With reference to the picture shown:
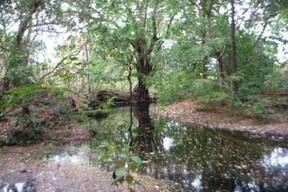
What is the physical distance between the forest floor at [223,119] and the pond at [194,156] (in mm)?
621

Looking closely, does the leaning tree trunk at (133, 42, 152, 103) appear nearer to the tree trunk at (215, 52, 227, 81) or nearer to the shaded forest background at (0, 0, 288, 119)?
the shaded forest background at (0, 0, 288, 119)

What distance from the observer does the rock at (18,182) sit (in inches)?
232

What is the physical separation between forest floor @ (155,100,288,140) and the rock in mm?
6211

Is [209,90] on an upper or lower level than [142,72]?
lower

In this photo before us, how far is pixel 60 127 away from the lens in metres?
10.5

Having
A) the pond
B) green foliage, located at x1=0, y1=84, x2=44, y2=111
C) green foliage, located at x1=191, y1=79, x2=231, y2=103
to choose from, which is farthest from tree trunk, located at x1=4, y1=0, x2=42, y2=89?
green foliage, located at x1=191, y1=79, x2=231, y2=103

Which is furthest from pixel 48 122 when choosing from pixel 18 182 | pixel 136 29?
pixel 136 29

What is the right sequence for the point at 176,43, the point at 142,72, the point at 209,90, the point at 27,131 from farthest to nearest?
the point at 142,72 → the point at 176,43 → the point at 209,90 → the point at 27,131

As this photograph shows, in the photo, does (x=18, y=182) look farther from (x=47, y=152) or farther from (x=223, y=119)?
(x=223, y=119)

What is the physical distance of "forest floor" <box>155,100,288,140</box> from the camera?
10117mm

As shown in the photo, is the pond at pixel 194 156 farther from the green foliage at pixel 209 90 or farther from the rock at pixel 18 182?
the green foliage at pixel 209 90

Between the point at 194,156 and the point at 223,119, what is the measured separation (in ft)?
14.1

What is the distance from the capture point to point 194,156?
807 centimetres

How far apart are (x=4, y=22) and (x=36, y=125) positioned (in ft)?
8.96
